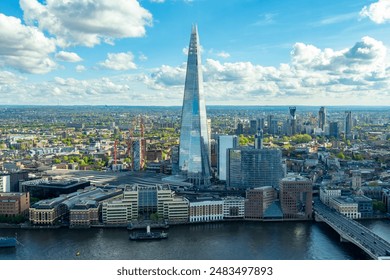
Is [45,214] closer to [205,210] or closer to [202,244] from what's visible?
[205,210]

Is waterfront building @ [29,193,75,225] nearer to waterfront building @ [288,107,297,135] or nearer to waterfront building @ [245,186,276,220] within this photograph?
waterfront building @ [245,186,276,220]

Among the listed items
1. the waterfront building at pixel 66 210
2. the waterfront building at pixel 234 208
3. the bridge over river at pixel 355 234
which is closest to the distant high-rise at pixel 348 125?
the bridge over river at pixel 355 234

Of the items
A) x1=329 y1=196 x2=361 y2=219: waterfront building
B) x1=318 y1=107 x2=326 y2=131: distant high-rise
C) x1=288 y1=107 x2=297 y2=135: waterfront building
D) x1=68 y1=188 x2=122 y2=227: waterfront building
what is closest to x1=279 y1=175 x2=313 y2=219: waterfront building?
x1=329 y1=196 x2=361 y2=219: waterfront building

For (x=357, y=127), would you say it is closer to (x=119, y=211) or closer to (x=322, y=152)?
(x=322, y=152)

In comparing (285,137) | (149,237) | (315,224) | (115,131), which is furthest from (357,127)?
(149,237)

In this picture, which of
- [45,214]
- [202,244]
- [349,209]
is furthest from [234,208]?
[45,214]

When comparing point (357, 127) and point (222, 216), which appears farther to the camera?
point (357, 127)
